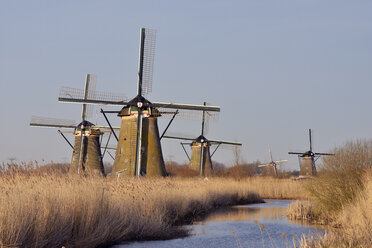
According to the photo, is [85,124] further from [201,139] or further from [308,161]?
[308,161]

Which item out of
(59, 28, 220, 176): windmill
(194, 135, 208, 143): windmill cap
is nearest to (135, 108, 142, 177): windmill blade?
(59, 28, 220, 176): windmill

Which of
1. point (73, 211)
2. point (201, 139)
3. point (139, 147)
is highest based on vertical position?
point (201, 139)

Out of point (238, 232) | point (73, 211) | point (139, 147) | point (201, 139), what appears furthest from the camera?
point (201, 139)

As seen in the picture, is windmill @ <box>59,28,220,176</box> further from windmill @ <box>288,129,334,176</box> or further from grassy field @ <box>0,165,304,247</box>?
windmill @ <box>288,129,334,176</box>

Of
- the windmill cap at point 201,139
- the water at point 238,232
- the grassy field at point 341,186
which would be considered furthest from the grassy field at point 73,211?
the windmill cap at point 201,139

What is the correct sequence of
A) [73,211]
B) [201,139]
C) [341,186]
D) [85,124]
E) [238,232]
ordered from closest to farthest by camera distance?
[73,211] < [238,232] < [341,186] < [85,124] < [201,139]

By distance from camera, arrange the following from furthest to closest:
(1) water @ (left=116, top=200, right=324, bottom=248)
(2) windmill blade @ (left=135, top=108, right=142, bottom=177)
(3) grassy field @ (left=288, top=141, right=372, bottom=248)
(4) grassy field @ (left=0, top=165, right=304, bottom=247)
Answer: (2) windmill blade @ (left=135, top=108, right=142, bottom=177), (3) grassy field @ (left=288, top=141, right=372, bottom=248), (1) water @ (left=116, top=200, right=324, bottom=248), (4) grassy field @ (left=0, top=165, right=304, bottom=247)

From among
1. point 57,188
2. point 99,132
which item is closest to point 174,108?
point 99,132

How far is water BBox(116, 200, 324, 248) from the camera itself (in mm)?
10430

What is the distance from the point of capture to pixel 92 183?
10055 mm

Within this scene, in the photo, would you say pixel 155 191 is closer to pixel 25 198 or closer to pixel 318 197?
pixel 318 197

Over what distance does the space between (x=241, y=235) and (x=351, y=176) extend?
14.5 ft

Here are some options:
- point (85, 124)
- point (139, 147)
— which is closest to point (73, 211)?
point (139, 147)

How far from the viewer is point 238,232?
12.8 metres
